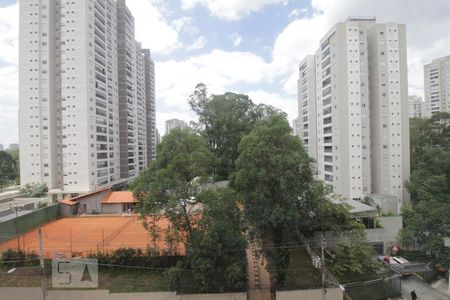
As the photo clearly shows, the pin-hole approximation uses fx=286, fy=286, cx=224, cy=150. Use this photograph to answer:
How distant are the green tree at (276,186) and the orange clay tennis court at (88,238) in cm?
462

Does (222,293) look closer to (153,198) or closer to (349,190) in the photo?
(153,198)

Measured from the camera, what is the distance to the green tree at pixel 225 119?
84.0 ft

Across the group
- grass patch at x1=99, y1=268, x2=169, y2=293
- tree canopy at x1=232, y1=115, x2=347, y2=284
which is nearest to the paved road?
tree canopy at x1=232, y1=115, x2=347, y2=284

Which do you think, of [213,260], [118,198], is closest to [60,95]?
[118,198]

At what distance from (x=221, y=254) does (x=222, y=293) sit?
1.68 m

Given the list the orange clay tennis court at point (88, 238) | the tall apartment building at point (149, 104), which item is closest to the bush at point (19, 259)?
the orange clay tennis court at point (88, 238)

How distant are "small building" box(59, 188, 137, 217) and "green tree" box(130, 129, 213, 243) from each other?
615 inches

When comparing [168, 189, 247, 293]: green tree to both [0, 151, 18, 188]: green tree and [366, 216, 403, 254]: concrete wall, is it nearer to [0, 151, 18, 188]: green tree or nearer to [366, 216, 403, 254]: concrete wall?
[366, 216, 403, 254]: concrete wall

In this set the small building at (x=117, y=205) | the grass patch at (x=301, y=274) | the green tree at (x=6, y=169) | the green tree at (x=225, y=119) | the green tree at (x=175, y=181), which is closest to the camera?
the green tree at (x=175, y=181)

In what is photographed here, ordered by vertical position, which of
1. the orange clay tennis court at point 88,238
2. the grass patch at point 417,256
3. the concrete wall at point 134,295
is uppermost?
the orange clay tennis court at point 88,238

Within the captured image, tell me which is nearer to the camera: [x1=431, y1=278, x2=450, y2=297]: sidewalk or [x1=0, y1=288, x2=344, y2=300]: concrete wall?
[x1=0, y1=288, x2=344, y2=300]: concrete wall

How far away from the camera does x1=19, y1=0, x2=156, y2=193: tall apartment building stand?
1348 inches

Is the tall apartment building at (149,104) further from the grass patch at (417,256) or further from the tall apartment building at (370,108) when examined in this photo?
the grass patch at (417,256)

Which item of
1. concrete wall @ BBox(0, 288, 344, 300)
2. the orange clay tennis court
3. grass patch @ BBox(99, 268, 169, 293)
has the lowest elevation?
grass patch @ BBox(99, 268, 169, 293)
